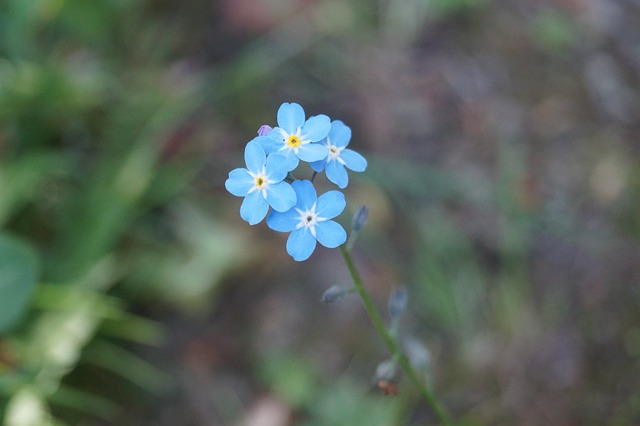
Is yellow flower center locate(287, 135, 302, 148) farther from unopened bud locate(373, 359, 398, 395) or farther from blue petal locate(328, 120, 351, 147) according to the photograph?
unopened bud locate(373, 359, 398, 395)

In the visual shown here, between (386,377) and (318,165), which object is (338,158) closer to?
(318,165)

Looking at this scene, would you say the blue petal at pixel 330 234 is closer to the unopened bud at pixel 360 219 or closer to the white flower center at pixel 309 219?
the white flower center at pixel 309 219

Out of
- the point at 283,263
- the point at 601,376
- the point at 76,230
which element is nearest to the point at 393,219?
the point at 283,263

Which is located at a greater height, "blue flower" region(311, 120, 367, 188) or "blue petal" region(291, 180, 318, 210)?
"blue flower" region(311, 120, 367, 188)

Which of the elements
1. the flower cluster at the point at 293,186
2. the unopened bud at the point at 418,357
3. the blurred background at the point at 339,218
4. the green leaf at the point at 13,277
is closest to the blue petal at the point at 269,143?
the flower cluster at the point at 293,186

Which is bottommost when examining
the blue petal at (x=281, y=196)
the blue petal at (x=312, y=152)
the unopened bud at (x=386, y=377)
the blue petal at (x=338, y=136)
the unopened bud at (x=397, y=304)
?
the unopened bud at (x=386, y=377)

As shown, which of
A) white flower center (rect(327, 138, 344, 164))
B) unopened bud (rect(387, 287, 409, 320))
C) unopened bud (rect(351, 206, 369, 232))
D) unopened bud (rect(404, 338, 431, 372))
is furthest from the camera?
unopened bud (rect(404, 338, 431, 372))

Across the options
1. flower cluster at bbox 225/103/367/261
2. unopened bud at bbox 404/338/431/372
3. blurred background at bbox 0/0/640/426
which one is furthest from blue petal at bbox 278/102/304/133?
blurred background at bbox 0/0/640/426
